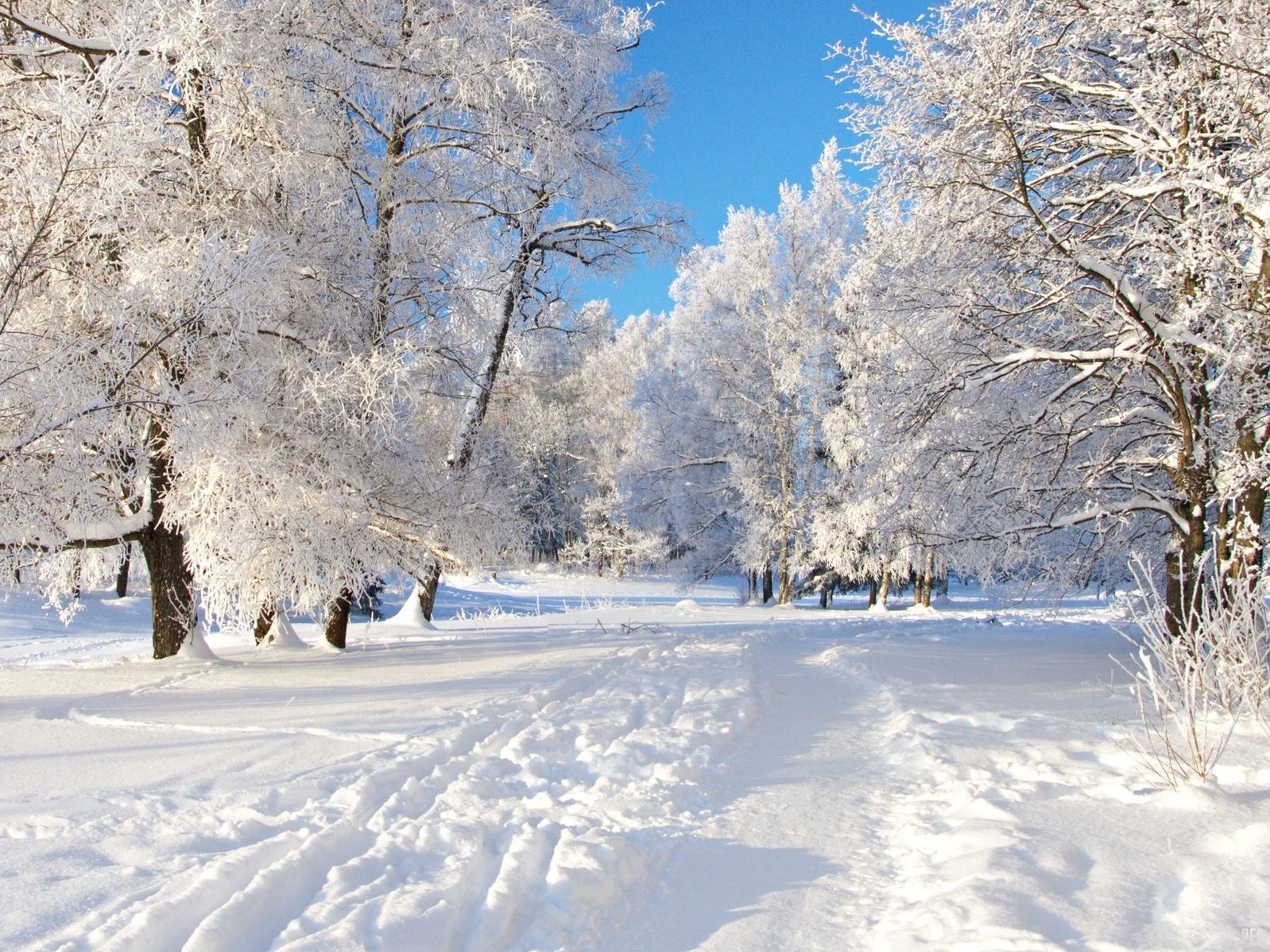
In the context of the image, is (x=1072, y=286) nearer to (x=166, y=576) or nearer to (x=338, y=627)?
(x=338, y=627)

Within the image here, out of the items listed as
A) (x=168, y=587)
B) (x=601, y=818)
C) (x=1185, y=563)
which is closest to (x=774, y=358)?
(x=1185, y=563)

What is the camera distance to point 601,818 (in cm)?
379

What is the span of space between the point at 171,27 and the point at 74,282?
2.20 meters

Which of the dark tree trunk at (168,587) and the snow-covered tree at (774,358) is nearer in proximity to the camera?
the dark tree trunk at (168,587)

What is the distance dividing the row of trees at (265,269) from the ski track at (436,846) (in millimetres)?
2379

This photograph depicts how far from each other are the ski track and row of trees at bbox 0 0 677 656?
→ 238cm

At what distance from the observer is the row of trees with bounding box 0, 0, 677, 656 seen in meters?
5.92

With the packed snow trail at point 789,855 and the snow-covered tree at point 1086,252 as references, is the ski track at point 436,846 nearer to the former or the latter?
the packed snow trail at point 789,855

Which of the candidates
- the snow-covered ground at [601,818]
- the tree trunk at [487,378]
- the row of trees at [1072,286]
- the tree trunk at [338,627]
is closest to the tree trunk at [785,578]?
the row of trees at [1072,286]

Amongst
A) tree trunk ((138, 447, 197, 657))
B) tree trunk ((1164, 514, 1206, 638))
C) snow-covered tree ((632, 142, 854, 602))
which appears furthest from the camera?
snow-covered tree ((632, 142, 854, 602))

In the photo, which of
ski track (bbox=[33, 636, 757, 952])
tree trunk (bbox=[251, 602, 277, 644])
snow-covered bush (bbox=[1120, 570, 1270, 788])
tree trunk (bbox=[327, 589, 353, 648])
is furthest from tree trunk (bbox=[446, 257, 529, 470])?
snow-covered bush (bbox=[1120, 570, 1270, 788])

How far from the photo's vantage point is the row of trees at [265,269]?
5.92 meters

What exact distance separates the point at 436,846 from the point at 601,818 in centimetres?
79

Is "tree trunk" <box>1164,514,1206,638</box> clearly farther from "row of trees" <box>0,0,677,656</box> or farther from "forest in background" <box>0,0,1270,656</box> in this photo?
"row of trees" <box>0,0,677,656</box>
